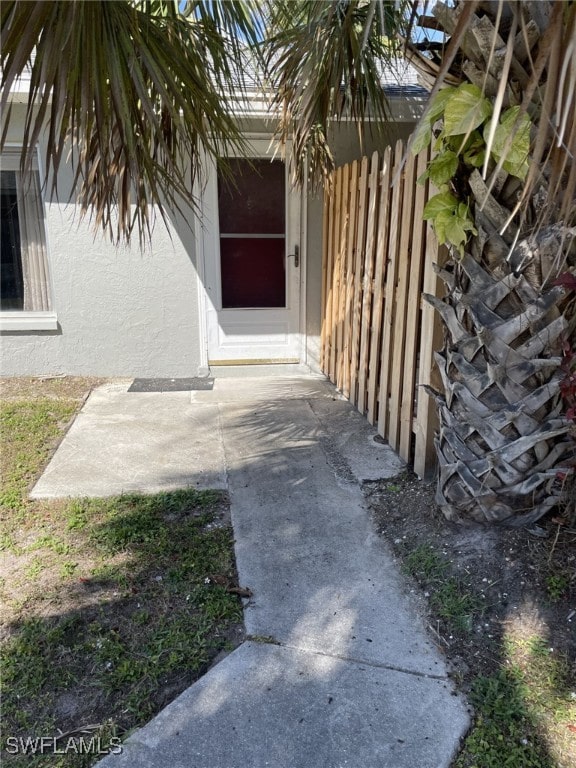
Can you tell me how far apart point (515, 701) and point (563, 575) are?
737 mm

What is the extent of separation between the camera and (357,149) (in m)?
6.22

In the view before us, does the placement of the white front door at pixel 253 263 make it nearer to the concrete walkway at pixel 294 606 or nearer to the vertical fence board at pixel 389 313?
the concrete walkway at pixel 294 606

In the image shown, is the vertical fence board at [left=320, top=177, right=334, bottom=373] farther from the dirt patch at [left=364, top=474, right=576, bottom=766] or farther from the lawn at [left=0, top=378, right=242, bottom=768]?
the dirt patch at [left=364, top=474, right=576, bottom=766]

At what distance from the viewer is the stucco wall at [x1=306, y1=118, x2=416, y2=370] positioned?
6.06m

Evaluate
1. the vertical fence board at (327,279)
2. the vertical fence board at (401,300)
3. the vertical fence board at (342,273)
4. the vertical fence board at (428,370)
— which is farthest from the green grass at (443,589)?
the vertical fence board at (327,279)

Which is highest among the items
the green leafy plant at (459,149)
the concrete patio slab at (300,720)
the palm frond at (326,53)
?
the palm frond at (326,53)

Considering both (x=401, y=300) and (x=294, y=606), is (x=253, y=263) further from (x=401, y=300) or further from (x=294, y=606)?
(x=294, y=606)

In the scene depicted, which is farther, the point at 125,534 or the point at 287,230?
the point at 287,230

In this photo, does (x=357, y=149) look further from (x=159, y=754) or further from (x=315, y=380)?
(x=159, y=754)

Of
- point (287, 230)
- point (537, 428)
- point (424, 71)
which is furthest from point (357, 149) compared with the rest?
point (537, 428)

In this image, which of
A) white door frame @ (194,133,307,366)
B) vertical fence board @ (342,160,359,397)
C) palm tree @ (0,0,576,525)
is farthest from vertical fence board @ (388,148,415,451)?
white door frame @ (194,133,307,366)

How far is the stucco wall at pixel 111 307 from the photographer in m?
6.05

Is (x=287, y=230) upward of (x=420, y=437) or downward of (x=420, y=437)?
upward

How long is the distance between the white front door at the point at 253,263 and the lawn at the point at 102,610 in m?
3.08
